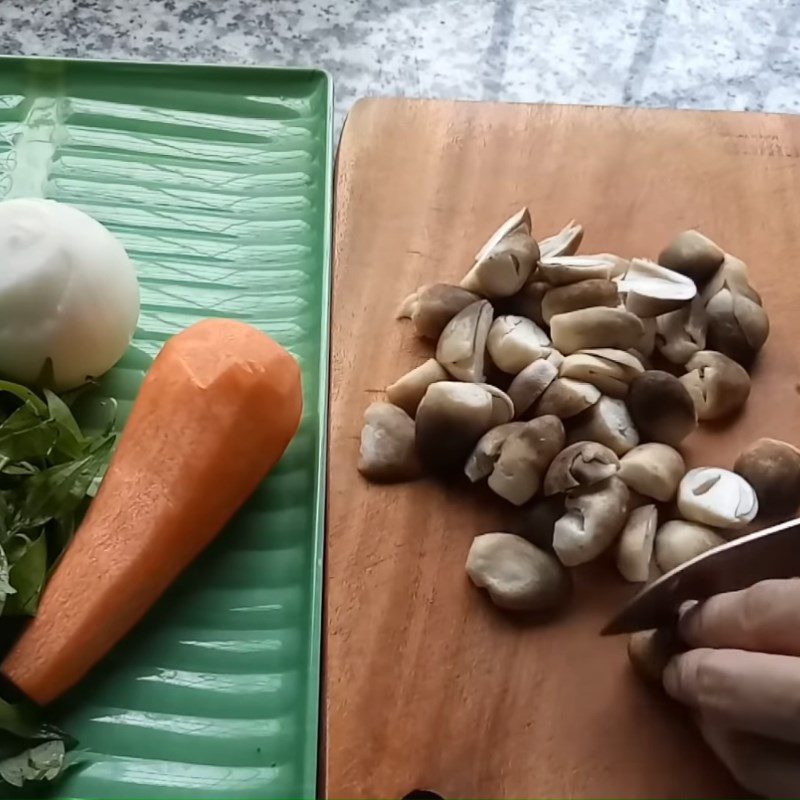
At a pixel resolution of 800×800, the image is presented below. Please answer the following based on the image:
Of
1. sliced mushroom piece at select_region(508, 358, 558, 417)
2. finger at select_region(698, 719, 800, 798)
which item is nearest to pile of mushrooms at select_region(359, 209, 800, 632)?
sliced mushroom piece at select_region(508, 358, 558, 417)

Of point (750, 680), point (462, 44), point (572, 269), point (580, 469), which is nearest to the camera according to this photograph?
point (750, 680)

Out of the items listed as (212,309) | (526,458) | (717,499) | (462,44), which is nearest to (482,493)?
(526,458)

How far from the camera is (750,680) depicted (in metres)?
0.54

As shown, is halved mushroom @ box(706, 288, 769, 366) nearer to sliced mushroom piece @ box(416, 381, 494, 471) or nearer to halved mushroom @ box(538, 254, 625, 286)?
halved mushroom @ box(538, 254, 625, 286)

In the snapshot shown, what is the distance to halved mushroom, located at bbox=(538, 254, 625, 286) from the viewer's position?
74cm

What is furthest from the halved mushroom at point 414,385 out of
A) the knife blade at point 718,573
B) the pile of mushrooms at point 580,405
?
the knife blade at point 718,573

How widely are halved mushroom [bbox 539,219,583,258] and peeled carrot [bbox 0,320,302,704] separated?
22 centimetres

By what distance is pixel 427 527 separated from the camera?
675mm

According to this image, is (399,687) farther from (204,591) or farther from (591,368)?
(591,368)

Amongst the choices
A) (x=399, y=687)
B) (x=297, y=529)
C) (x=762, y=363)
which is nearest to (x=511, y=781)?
(x=399, y=687)

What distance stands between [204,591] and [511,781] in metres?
0.22

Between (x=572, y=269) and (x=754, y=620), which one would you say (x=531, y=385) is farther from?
(x=754, y=620)

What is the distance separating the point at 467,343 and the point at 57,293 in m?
0.28

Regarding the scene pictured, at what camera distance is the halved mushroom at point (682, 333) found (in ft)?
2.43
